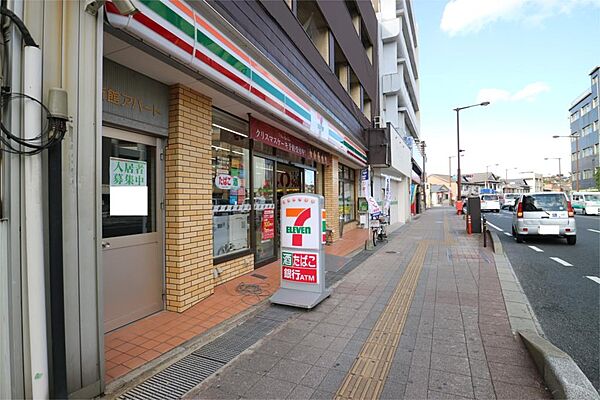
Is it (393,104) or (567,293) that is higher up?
(393,104)

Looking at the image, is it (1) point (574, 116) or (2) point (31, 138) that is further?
(1) point (574, 116)

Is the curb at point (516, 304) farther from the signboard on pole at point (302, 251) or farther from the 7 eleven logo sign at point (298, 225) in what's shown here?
the 7 eleven logo sign at point (298, 225)

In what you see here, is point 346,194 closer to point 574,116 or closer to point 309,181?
point 309,181

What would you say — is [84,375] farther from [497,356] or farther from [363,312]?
[497,356]

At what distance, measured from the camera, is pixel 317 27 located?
10.5m

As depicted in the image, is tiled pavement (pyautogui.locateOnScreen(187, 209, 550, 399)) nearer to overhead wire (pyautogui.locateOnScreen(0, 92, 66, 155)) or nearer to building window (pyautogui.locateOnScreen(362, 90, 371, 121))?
overhead wire (pyautogui.locateOnScreen(0, 92, 66, 155))

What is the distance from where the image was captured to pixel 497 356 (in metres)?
3.41

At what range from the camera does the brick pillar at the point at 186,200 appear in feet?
14.5

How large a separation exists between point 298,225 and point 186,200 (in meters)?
1.71

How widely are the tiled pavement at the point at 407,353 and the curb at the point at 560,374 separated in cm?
11

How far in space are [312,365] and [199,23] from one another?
4003mm

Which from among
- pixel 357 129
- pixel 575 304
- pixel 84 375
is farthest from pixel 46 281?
pixel 357 129

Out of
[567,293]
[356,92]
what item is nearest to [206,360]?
[567,293]

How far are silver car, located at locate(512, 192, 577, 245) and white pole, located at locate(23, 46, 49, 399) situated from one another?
13048 mm
